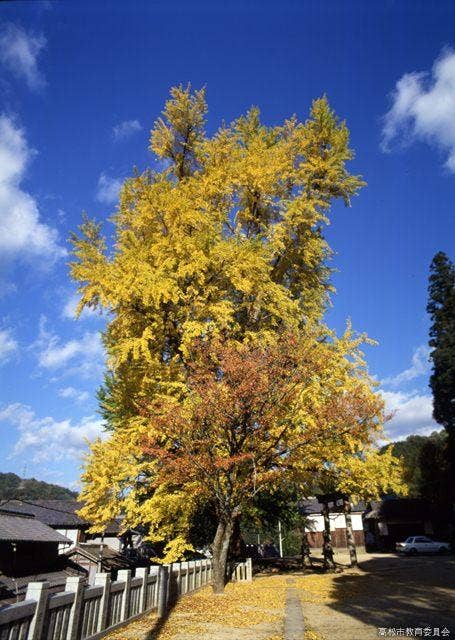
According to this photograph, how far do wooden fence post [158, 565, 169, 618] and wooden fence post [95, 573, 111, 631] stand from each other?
7.79ft

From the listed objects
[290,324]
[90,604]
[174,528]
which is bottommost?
[90,604]

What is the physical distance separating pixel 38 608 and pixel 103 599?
2162 millimetres

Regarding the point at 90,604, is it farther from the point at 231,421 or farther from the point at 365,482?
the point at 365,482

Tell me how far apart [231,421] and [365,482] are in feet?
16.0

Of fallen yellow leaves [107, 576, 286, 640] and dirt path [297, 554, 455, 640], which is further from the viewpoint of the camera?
fallen yellow leaves [107, 576, 286, 640]

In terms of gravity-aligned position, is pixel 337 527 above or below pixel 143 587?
above

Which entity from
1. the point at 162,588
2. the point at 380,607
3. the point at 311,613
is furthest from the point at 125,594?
the point at 380,607

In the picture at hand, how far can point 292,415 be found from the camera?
1158 centimetres

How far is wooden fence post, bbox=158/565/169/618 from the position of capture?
900 centimetres

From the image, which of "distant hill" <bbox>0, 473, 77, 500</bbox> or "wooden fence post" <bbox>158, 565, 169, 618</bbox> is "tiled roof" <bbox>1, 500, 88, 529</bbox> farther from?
"distant hill" <bbox>0, 473, 77, 500</bbox>

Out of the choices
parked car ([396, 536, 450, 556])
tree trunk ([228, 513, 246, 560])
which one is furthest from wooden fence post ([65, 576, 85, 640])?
parked car ([396, 536, 450, 556])

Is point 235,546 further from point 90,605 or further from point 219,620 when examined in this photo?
point 90,605

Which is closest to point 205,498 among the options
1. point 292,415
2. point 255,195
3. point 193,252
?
point 292,415

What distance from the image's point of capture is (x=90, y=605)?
661cm
